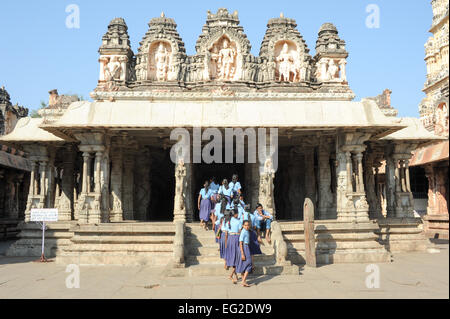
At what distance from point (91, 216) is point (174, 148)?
131 inches

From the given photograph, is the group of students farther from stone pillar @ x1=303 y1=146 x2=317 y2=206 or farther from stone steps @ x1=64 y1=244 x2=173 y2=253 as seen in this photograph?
stone pillar @ x1=303 y1=146 x2=317 y2=206

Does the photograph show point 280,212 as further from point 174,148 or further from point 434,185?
point 434,185

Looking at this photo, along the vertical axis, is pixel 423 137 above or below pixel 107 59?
below

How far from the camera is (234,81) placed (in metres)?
18.3

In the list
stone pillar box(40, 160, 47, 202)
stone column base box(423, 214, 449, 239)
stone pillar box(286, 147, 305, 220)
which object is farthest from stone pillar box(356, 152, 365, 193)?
stone pillar box(40, 160, 47, 202)

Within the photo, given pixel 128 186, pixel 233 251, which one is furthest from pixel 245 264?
pixel 128 186

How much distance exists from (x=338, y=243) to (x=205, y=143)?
5575mm

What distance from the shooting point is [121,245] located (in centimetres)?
1124

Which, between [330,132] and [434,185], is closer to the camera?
[330,132]

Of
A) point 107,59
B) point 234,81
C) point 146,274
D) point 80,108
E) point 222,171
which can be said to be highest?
point 107,59

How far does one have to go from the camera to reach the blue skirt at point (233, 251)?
26.4ft

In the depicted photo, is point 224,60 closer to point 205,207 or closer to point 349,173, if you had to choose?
point 349,173

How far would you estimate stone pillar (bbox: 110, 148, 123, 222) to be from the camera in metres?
15.4
